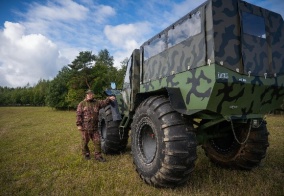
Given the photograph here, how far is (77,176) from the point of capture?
4.64m

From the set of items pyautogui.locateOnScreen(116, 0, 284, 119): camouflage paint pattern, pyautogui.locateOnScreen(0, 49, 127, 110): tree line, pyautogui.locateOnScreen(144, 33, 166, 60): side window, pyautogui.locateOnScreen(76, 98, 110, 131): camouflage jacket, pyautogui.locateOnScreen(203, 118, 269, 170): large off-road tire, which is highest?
pyautogui.locateOnScreen(0, 49, 127, 110): tree line

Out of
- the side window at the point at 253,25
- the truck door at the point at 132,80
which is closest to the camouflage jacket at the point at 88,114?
the truck door at the point at 132,80

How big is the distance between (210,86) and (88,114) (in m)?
3.75

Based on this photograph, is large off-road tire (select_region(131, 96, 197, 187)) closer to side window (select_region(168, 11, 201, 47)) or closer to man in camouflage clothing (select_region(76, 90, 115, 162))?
side window (select_region(168, 11, 201, 47))

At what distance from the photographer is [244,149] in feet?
14.8

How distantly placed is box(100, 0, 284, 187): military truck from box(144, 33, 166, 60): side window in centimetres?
4

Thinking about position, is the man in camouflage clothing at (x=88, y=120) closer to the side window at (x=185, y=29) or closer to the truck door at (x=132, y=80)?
the truck door at (x=132, y=80)

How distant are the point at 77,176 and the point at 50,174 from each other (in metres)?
0.64

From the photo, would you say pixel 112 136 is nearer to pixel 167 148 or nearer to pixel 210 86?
pixel 167 148

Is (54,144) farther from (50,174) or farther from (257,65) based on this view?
(257,65)

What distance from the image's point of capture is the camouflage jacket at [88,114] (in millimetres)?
6055

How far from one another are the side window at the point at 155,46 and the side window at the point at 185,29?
26 cm

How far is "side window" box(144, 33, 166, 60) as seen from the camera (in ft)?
15.4

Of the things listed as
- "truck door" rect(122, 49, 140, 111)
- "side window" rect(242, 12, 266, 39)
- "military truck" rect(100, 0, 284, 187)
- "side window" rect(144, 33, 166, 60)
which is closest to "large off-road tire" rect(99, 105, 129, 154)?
"truck door" rect(122, 49, 140, 111)
